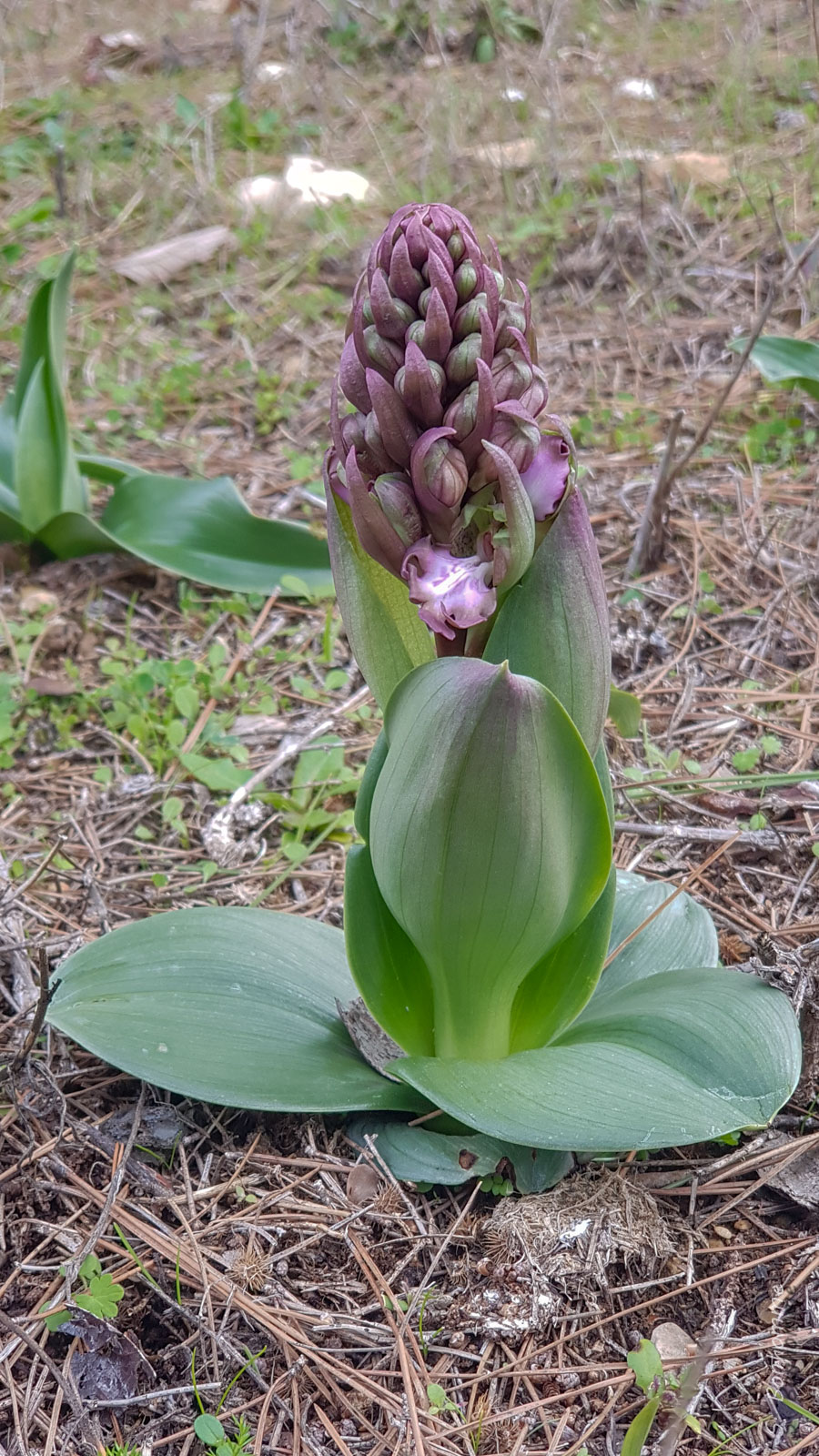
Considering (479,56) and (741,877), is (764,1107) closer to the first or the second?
(741,877)

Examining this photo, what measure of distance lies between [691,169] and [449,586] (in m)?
3.96

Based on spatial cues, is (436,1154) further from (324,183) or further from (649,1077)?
(324,183)

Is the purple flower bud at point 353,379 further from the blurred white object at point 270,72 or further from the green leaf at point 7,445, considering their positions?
the blurred white object at point 270,72

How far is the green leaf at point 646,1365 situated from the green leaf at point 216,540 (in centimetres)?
197

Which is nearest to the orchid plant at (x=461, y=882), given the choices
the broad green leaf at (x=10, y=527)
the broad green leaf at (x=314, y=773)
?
the broad green leaf at (x=314, y=773)

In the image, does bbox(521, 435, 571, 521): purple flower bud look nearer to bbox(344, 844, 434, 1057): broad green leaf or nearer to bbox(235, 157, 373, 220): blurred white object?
bbox(344, 844, 434, 1057): broad green leaf

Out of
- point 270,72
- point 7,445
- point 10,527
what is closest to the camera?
point 10,527

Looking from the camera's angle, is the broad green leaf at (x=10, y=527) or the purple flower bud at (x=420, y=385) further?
the broad green leaf at (x=10, y=527)

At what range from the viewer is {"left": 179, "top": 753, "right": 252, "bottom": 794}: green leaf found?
229 cm

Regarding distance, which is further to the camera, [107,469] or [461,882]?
[107,469]

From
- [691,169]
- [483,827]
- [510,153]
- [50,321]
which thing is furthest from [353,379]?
[510,153]

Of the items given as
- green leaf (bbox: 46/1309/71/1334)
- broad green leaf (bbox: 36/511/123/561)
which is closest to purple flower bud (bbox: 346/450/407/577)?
green leaf (bbox: 46/1309/71/1334)

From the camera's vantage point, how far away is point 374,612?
1438mm

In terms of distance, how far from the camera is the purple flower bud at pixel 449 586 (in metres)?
1.25
